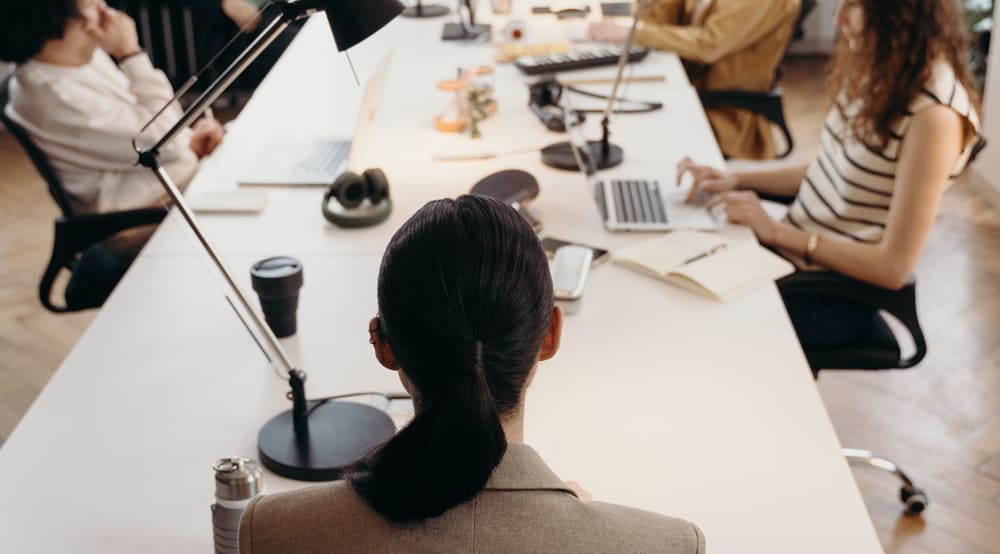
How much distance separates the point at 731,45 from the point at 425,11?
1351mm

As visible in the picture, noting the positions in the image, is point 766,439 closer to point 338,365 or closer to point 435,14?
point 338,365

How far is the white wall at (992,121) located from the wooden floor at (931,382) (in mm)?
100

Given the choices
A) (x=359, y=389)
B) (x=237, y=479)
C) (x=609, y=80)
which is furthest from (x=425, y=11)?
(x=237, y=479)

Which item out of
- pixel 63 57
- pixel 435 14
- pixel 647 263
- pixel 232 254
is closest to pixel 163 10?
pixel 435 14

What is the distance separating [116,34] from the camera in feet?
9.59

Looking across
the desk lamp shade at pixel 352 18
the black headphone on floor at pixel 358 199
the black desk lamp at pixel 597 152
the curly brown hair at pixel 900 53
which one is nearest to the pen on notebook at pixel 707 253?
the curly brown hair at pixel 900 53

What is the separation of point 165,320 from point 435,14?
8.42ft

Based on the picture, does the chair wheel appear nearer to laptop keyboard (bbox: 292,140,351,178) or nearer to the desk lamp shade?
laptop keyboard (bbox: 292,140,351,178)

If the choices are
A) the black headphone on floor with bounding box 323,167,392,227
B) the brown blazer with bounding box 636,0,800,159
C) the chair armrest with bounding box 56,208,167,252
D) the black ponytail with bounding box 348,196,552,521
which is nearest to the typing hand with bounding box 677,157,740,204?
the black headphone on floor with bounding box 323,167,392,227

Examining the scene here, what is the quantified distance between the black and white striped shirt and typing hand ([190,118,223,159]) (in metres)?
1.64

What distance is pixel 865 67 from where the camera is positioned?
2.22 m

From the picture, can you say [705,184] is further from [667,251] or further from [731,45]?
[731,45]

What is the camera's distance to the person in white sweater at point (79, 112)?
260 centimetres

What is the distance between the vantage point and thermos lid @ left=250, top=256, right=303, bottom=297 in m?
1.79
